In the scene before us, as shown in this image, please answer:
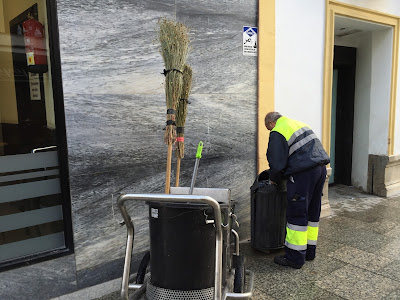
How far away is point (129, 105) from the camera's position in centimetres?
380

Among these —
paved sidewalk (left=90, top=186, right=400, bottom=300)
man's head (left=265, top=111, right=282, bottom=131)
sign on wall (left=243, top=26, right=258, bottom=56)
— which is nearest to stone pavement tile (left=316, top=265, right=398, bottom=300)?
paved sidewalk (left=90, top=186, right=400, bottom=300)

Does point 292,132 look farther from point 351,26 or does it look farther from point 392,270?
point 351,26

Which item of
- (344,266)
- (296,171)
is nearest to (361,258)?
(344,266)

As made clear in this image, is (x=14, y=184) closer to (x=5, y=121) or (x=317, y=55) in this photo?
(x=5, y=121)

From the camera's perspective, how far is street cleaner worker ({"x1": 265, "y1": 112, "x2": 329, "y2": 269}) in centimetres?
393

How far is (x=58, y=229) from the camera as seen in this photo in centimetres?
357


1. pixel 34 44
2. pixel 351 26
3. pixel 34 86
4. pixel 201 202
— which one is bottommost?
pixel 201 202

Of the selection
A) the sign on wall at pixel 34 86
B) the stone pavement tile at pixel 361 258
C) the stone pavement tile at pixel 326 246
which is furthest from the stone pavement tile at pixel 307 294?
the sign on wall at pixel 34 86

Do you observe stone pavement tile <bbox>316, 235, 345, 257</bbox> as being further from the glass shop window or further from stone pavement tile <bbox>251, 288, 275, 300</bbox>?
the glass shop window

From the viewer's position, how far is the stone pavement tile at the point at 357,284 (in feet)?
11.3

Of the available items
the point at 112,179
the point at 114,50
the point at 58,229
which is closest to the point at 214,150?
the point at 112,179

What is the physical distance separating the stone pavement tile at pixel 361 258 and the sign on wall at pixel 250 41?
270 cm

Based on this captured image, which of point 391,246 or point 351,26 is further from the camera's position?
point 351,26

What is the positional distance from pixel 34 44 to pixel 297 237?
334cm
